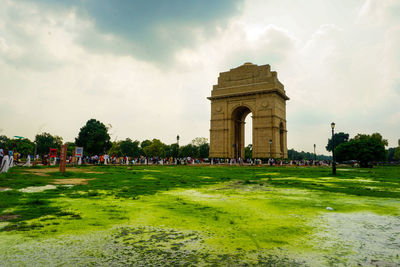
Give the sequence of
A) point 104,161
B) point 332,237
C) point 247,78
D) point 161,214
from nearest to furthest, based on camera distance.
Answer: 1. point 332,237
2. point 161,214
3. point 104,161
4. point 247,78

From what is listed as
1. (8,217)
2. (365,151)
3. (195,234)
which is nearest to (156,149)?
(365,151)

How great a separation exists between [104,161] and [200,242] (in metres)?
34.5

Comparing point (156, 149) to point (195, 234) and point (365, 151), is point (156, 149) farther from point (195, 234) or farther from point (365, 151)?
point (195, 234)

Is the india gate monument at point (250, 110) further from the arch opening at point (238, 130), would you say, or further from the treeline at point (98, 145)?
the treeline at point (98, 145)

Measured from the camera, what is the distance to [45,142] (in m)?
82.1

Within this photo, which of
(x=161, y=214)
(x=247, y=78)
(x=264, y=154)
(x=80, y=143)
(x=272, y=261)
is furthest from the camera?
(x=80, y=143)

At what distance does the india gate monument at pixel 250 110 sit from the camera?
42.6 metres

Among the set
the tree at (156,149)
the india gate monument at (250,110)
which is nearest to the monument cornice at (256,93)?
the india gate monument at (250,110)

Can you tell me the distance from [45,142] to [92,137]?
36.7m

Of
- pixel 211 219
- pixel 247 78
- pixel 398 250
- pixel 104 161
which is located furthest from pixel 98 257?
pixel 247 78

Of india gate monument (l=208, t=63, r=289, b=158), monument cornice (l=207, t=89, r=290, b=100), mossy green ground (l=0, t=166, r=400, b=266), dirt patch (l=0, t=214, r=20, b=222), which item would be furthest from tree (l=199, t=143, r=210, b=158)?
dirt patch (l=0, t=214, r=20, b=222)

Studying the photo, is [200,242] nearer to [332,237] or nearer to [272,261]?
[272,261]

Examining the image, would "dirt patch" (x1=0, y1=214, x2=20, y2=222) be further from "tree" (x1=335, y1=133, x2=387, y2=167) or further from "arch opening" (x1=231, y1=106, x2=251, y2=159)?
"tree" (x1=335, y1=133, x2=387, y2=167)

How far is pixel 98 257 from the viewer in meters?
2.37
